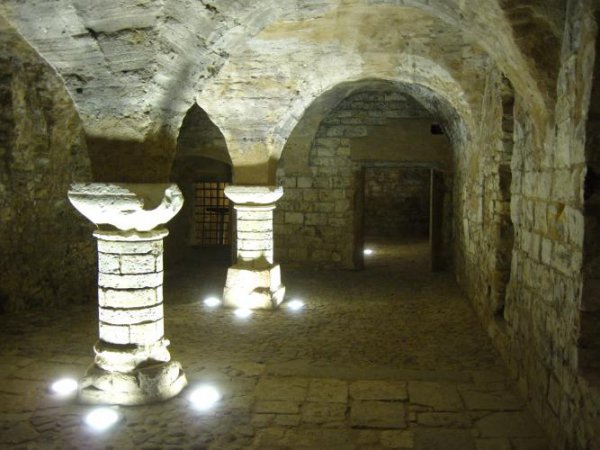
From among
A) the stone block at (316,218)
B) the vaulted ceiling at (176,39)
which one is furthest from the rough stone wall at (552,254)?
the stone block at (316,218)

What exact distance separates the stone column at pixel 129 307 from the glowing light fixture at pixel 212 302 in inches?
117

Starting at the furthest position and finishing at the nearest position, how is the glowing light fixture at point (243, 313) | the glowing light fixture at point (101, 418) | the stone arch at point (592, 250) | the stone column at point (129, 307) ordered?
the glowing light fixture at point (243, 313) → the stone column at point (129, 307) → the glowing light fixture at point (101, 418) → the stone arch at point (592, 250)

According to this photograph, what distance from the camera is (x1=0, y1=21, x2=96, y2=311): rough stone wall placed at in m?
6.04

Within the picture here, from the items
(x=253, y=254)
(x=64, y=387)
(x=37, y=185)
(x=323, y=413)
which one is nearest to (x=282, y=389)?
(x=323, y=413)

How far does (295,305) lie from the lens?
6914 millimetres

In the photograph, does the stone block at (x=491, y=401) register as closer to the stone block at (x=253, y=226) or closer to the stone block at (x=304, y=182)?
the stone block at (x=253, y=226)

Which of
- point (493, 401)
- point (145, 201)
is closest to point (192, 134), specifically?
point (145, 201)

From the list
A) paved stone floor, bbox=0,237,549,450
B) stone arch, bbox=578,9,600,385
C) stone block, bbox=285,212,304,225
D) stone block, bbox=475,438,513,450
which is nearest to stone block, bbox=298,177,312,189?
stone block, bbox=285,212,304,225

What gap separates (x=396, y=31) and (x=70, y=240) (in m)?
4.73

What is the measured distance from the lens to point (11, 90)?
603cm

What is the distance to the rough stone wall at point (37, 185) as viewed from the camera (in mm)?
6043

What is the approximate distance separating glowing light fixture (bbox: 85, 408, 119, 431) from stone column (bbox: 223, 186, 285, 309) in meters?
3.15

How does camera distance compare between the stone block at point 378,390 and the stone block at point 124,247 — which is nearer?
the stone block at point 124,247

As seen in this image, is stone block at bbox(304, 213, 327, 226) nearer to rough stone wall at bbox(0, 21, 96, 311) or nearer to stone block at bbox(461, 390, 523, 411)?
rough stone wall at bbox(0, 21, 96, 311)
